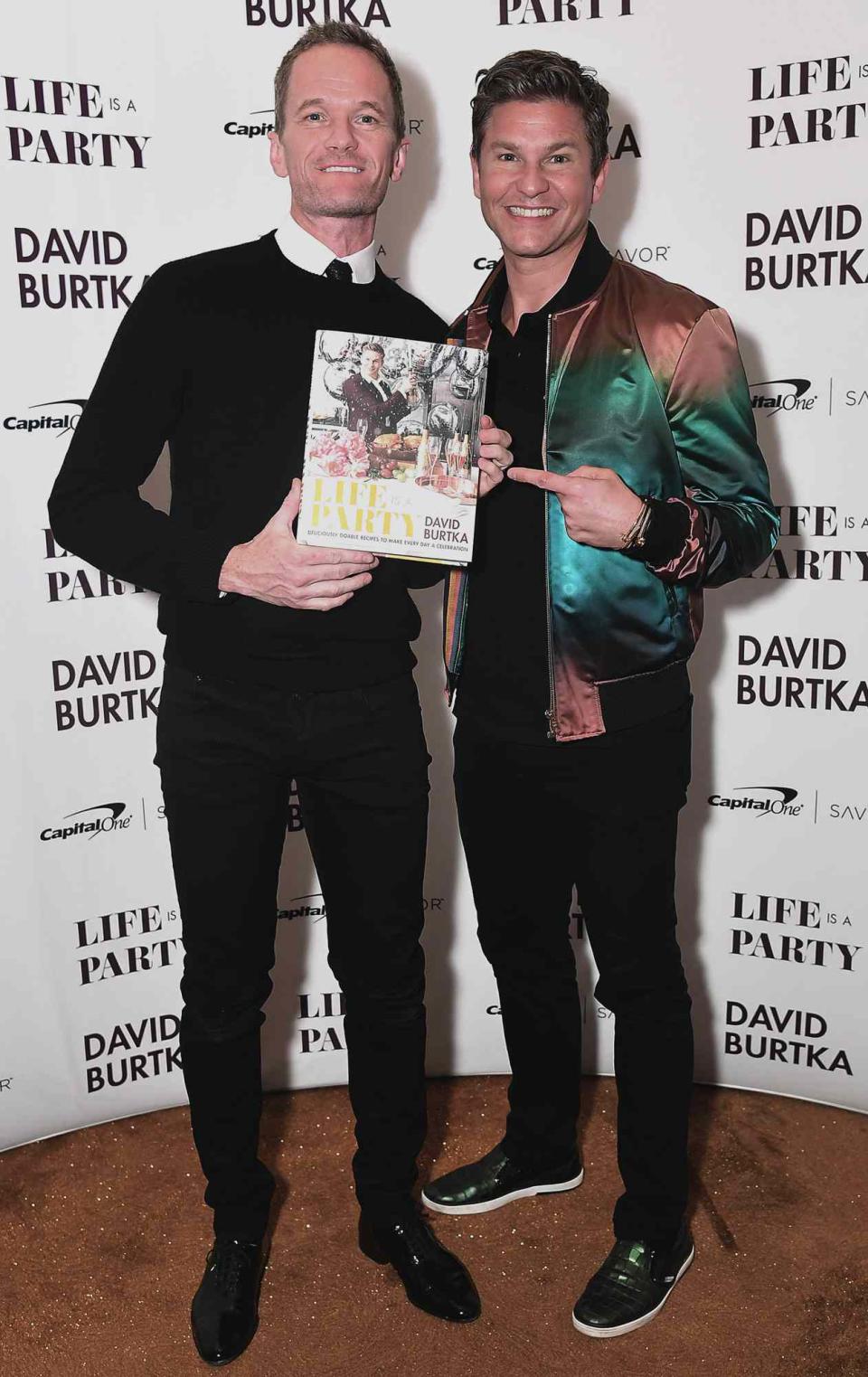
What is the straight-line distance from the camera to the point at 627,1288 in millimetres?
2137

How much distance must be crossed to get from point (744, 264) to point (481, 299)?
68 cm

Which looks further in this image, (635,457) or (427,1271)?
(427,1271)

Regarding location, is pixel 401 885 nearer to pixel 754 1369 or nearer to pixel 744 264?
pixel 754 1369

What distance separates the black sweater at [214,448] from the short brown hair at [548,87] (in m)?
0.41

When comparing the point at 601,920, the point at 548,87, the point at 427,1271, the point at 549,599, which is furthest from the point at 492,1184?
the point at 548,87

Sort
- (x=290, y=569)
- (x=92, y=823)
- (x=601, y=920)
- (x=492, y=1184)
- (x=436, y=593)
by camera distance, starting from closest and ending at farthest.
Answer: (x=290, y=569) → (x=601, y=920) → (x=492, y=1184) → (x=92, y=823) → (x=436, y=593)

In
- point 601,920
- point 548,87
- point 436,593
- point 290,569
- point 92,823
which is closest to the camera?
point 290,569

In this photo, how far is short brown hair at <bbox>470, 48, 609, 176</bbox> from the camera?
188 cm

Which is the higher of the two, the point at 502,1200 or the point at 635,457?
the point at 635,457

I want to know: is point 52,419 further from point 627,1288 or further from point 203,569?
point 627,1288

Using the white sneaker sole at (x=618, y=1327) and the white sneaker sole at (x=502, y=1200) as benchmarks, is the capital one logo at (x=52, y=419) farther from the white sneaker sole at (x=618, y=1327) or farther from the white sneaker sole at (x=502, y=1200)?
the white sneaker sole at (x=618, y=1327)

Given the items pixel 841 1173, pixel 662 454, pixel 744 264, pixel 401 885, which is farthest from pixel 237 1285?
pixel 744 264

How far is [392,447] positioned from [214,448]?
31 centimetres

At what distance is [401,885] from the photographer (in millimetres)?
2041
